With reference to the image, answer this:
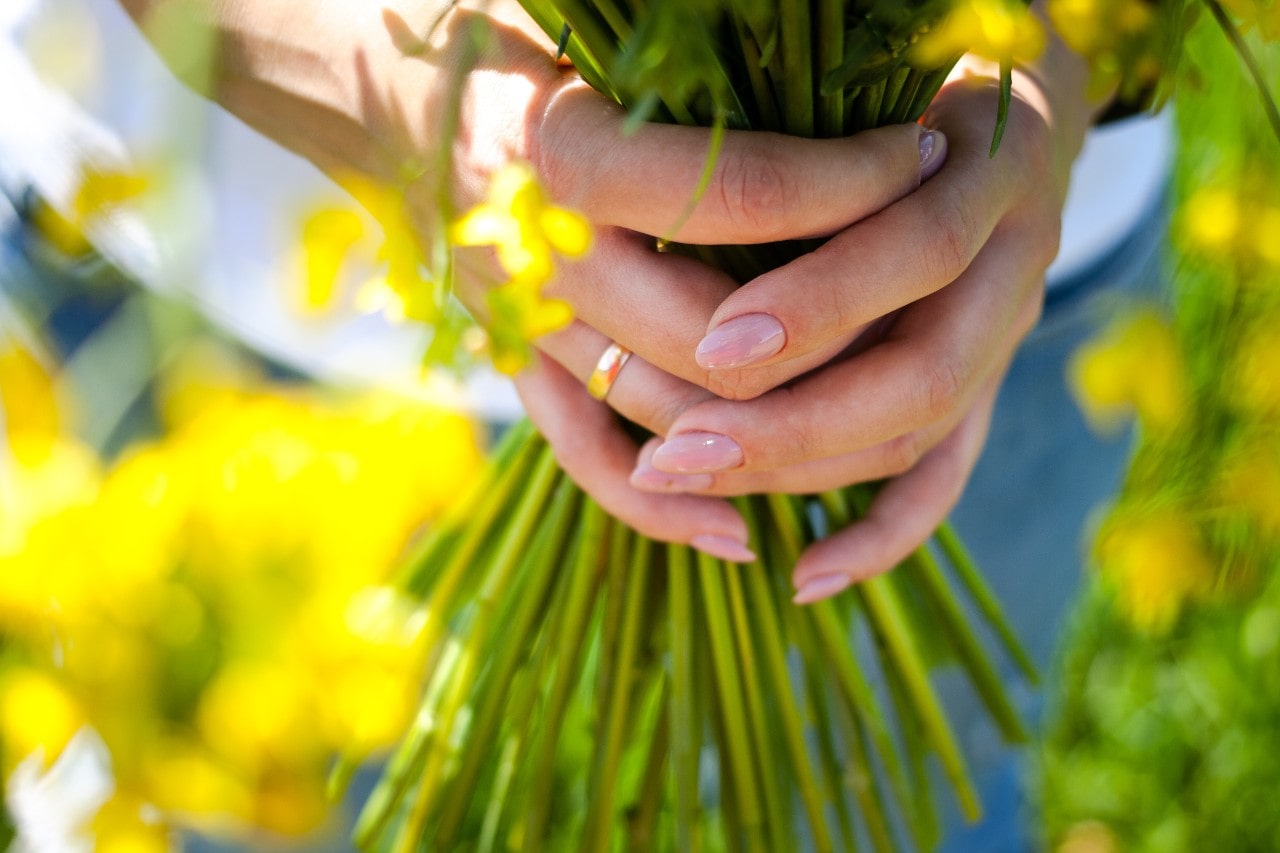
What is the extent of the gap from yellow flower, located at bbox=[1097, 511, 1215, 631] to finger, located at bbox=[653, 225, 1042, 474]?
38 centimetres

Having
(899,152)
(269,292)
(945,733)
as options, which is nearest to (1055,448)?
(945,733)

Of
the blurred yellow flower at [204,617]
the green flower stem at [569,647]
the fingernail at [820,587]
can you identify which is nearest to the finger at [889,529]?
the fingernail at [820,587]

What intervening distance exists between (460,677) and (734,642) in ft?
0.48

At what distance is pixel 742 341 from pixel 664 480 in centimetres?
10

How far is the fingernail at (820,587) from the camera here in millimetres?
527

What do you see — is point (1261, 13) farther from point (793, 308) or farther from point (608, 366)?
point (608, 366)

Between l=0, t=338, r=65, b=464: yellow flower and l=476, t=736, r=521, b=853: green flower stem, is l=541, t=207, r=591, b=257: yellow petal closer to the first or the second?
l=0, t=338, r=65, b=464: yellow flower

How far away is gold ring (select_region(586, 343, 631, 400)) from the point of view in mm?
494

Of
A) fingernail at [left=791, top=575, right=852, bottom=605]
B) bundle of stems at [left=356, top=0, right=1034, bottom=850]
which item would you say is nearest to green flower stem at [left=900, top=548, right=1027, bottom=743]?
bundle of stems at [left=356, top=0, right=1034, bottom=850]

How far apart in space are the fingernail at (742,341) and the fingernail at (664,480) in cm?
8

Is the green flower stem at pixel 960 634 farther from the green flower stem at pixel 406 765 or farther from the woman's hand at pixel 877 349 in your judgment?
the green flower stem at pixel 406 765

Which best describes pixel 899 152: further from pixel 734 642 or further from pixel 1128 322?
pixel 1128 322

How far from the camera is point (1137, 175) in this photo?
0.90m

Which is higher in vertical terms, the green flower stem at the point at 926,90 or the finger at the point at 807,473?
the green flower stem at the point at 926,90
